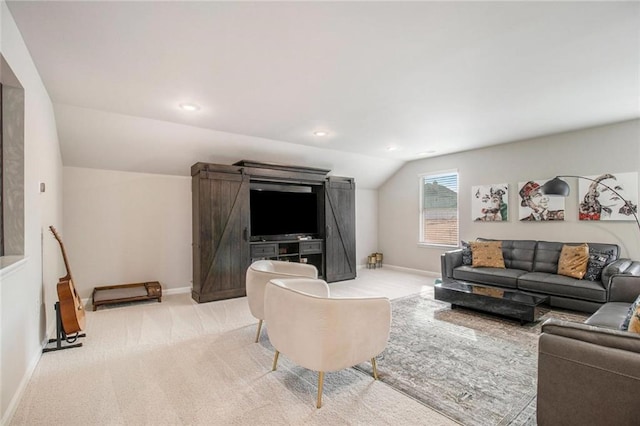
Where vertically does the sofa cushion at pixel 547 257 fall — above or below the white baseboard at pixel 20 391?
above

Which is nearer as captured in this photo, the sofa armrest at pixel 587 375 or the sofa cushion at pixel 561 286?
the sofa armrest at pixel 587 375

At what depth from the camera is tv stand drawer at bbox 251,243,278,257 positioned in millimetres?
5262

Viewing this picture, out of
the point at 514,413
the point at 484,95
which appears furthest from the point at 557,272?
the point at 514,413

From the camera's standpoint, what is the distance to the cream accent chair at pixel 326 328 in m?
2.07

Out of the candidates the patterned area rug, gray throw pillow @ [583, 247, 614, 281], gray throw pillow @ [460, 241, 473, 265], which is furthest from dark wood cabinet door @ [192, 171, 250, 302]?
gray throw pillow @ [583, 247, 614, 281]

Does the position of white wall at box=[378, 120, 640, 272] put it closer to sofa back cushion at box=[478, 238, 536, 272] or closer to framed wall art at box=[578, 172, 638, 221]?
framed wall art at box=[578, 172, 638, 221]

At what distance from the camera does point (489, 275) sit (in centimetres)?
471

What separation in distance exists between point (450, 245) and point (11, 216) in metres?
6.48

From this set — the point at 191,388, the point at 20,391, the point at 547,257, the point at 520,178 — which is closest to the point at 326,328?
the point at 191,388

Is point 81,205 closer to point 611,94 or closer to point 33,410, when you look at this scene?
point 33,410

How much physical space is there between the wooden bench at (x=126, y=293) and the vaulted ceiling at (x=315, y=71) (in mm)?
1868

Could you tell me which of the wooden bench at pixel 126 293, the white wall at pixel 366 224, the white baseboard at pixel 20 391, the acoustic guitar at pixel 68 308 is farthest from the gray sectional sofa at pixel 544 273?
the white baseboard at pixel 20 391

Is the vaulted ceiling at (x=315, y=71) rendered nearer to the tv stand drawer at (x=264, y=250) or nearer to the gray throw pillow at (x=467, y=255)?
the tv stand drawer at (x=264, y=250)

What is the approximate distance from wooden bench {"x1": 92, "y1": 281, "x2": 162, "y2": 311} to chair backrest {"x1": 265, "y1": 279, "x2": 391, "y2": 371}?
3.11m
